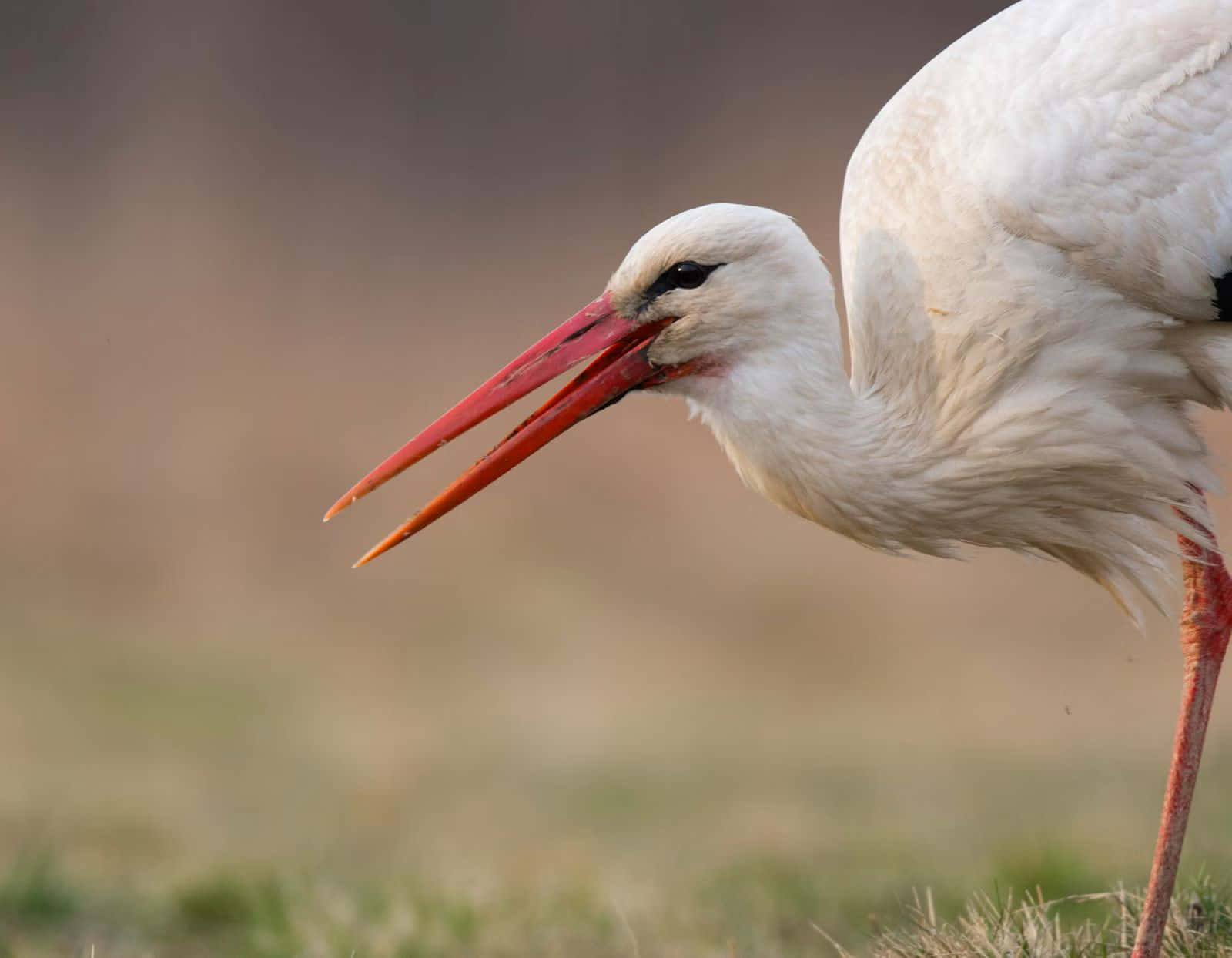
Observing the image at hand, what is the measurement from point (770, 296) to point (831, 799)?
4.83m

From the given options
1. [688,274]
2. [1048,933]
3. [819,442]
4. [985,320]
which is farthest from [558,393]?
[1048,933]

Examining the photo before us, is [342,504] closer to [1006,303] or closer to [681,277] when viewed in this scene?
[681,277]

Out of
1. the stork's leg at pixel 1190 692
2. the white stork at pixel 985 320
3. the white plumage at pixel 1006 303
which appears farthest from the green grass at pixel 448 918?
the white plumage at pixel 1006 303

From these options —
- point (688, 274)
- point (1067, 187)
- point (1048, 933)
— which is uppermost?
point (688, 274)

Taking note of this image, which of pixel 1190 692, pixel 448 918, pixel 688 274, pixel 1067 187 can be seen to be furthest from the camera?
pixel 448 918

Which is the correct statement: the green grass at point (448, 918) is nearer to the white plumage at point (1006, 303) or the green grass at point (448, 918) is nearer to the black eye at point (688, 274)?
the white plumage at point (1006, 303)

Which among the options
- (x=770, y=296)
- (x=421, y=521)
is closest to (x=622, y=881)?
(x=421, y=521)

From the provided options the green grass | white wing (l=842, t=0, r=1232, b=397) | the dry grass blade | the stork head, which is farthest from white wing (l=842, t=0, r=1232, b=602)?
the green grass

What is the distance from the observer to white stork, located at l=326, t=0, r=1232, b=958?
3455 mm

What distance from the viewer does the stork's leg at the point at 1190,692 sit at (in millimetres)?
3545

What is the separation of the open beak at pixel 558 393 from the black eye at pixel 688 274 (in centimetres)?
8

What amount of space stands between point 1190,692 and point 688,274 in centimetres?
141

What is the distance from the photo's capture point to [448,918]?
14.5ft

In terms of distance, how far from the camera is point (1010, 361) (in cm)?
348
